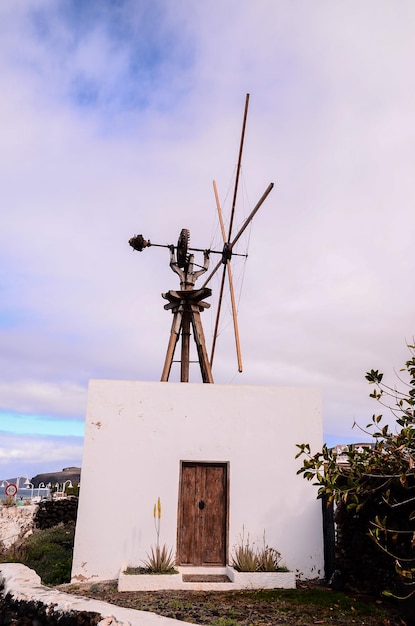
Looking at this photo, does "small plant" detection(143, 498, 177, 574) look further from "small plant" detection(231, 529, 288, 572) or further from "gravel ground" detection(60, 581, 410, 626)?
"small plant" detection(231, 529, 288, 572)

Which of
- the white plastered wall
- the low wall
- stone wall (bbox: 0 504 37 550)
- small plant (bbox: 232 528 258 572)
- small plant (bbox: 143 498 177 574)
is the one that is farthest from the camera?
stone wall (bbox: 0 504 37 550)

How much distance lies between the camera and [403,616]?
7.55 meters

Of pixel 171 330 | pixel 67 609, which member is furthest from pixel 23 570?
pixel 171 330

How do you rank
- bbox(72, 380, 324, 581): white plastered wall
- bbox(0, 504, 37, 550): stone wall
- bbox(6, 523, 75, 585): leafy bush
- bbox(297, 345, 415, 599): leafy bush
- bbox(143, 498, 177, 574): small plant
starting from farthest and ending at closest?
bbox(0, 504, 37, 550): stone wall < bbox(6, 523, 75, 585): leafy bush < bbox(72, 380, 324, 581): white plastered wall < bbox(143, 498, 177, 574): small plant < bbox(297, 345, 415, 599): leafy bush

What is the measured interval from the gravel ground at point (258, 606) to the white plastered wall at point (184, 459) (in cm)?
94

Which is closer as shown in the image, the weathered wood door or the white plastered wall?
the white plastered wall

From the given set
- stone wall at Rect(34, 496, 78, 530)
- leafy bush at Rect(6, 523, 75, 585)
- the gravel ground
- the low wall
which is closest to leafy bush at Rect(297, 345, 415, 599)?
the gravel ground

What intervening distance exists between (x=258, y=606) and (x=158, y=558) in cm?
237

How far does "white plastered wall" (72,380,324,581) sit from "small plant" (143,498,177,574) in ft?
0.41

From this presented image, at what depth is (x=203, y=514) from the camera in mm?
10789

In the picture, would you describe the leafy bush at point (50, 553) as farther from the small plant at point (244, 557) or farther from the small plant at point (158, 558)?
the small plant at point (244, 557)

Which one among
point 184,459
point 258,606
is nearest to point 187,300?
point 184,459

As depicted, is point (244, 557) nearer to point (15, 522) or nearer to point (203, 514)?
point (203, 514)

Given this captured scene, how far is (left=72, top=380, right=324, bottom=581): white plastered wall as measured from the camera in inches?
412
